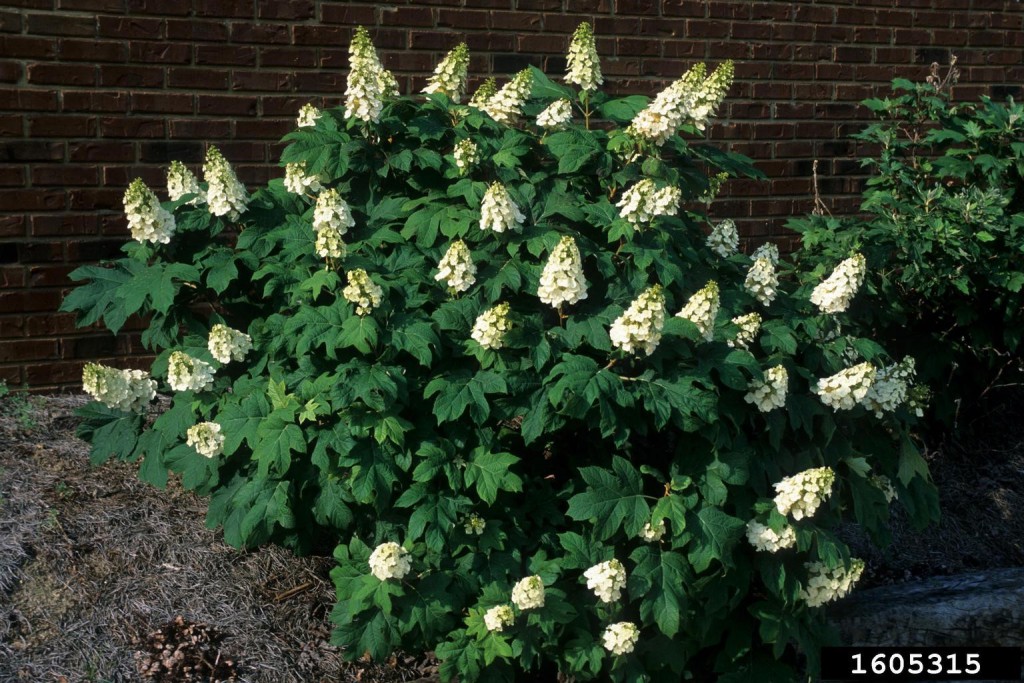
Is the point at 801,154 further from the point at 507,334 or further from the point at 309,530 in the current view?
the point at 309,530

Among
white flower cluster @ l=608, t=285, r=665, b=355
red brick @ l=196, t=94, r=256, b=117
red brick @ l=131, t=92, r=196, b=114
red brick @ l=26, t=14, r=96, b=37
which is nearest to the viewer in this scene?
white flower cluster @ l=608, t=285, r=665, b=355

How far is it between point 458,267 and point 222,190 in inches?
32.3

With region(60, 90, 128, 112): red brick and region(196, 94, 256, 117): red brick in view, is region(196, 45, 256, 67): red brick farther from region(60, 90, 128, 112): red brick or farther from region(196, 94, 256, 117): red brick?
region(60, 90, 128, 112): red brick

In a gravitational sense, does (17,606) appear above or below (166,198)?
below

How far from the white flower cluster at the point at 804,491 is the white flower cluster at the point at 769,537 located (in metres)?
0.05

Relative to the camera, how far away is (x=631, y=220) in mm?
3277

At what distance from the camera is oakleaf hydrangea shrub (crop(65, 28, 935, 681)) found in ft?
10.0

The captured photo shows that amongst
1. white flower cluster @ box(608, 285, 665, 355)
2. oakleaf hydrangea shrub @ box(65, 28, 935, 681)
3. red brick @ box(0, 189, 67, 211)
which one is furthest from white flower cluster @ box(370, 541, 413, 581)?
red brick @ box(0, 189, 67, 211)

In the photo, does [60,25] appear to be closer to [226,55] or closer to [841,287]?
[226,55]

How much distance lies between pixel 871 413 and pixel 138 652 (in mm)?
2460

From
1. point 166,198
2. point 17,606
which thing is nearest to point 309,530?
point 17,606

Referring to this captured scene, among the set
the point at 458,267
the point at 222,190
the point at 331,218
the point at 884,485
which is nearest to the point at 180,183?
the point at 222,190

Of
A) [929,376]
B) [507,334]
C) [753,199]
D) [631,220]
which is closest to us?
[507,334]

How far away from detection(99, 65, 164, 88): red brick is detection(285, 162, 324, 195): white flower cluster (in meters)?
1.52
